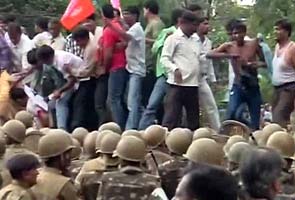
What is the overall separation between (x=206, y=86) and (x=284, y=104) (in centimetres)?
118

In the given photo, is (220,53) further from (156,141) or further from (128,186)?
(128,186)

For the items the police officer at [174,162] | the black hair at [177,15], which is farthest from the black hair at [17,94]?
the police officer at [174,162]

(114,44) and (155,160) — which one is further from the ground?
(114,44)

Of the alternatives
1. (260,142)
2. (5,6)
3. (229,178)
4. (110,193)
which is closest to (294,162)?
(260,142)

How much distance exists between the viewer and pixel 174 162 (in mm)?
10422

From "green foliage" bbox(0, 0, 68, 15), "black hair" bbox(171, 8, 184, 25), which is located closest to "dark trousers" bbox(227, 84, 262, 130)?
"black hair" bbox(171, 8, 184, 25)

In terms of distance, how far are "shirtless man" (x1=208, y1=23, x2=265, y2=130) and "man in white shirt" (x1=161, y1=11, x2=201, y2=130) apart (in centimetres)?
55

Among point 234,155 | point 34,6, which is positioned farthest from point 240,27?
point 34,6

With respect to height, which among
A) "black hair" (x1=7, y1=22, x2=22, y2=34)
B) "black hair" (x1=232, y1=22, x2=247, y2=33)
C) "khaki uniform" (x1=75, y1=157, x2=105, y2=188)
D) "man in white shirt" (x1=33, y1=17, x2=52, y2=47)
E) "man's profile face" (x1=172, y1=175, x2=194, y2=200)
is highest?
"man's profile face" (x1=172, y1=175, x2=194, y2=200)

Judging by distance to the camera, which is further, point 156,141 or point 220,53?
point 220,53

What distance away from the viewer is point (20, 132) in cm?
1122

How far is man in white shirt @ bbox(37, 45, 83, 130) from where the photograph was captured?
1538cm

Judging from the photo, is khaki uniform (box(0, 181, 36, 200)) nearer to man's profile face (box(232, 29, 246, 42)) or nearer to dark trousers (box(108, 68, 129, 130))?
dark trousers (box(108, 68, 129, 130))

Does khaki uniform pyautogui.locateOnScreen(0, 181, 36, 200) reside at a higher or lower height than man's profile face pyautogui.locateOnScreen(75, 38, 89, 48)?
lower
